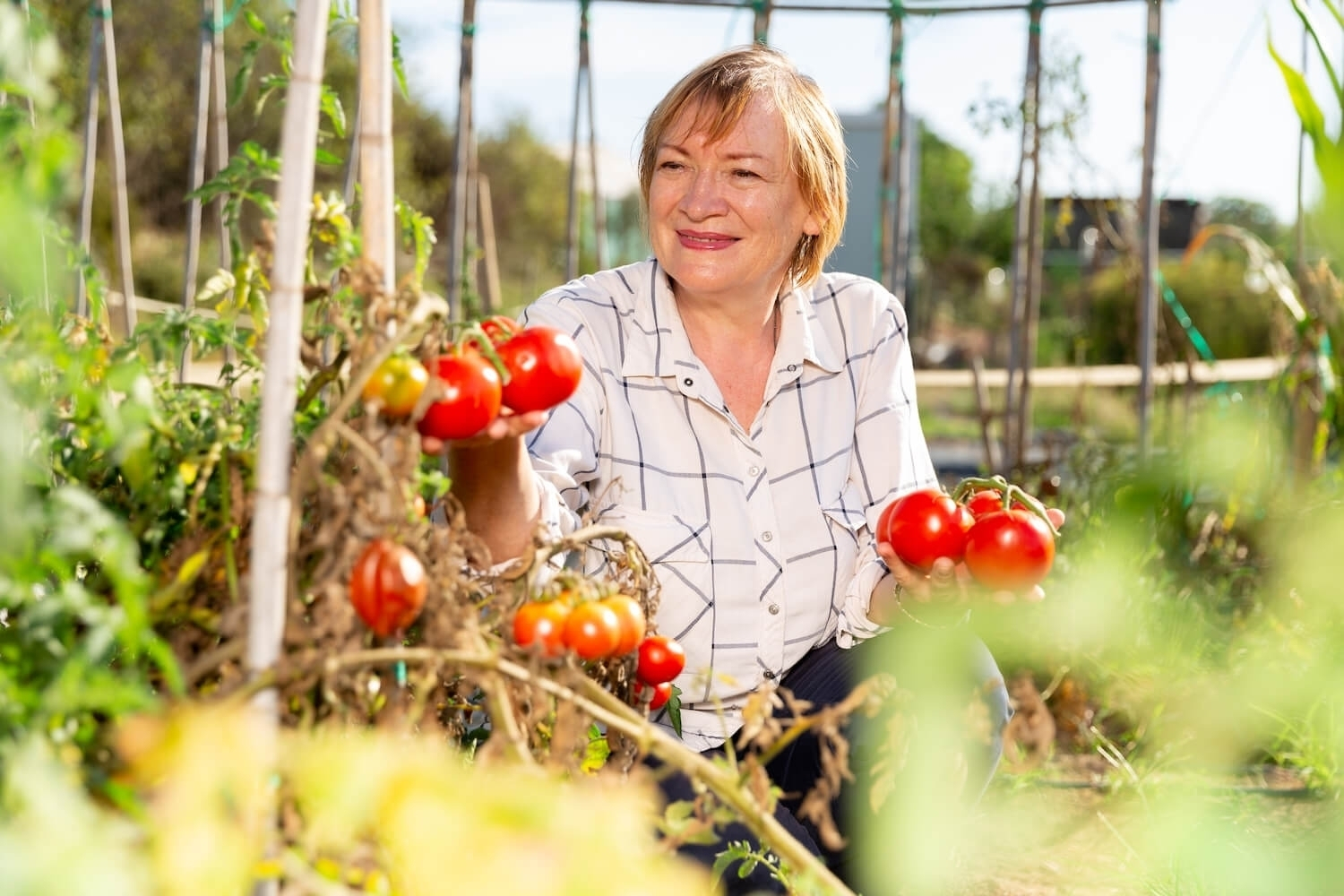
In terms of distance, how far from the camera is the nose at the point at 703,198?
5.47 feet

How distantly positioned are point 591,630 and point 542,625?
0.04 m

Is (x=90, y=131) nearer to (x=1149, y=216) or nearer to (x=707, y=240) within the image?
(x=707, y=240)

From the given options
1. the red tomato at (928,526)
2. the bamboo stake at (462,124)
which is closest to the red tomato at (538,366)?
the red tomato at (928,526)

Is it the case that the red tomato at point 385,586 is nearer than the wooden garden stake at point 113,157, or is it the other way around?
the red tomato at point 385,586

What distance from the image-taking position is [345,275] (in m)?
0.88

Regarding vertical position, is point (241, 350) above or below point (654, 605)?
above

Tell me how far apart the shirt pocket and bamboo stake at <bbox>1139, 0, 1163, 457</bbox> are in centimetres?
178

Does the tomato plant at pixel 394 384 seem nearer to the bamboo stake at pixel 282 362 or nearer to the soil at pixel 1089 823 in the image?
the bamboo stake at pixel 282 362

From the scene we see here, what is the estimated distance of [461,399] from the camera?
88cm

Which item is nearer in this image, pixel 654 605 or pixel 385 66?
pixel 385 66

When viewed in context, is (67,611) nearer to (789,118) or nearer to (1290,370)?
(789,118)

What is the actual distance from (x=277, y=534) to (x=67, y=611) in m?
0.13

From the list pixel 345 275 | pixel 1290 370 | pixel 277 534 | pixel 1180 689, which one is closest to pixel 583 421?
pixel 345 275

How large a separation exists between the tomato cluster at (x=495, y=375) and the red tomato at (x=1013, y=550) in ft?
1.61
